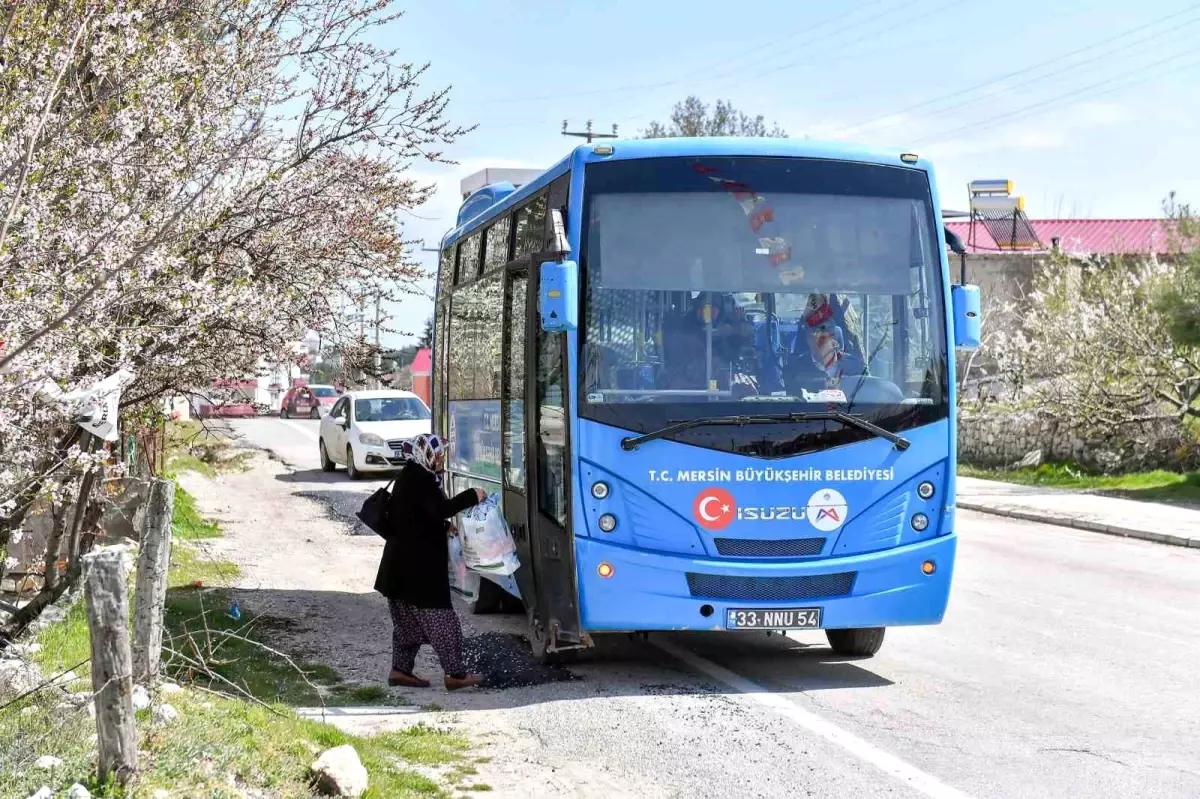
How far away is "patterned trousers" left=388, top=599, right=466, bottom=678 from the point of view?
9180 mm

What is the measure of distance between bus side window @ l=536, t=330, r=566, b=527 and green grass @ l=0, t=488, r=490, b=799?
1.57 meters

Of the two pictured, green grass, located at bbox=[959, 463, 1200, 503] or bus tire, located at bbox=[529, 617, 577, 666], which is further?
green grass, located at bbox=[959, 463, 1200, 503]

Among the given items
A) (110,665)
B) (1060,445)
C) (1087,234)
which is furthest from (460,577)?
(1087,234)

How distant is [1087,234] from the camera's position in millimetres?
55781

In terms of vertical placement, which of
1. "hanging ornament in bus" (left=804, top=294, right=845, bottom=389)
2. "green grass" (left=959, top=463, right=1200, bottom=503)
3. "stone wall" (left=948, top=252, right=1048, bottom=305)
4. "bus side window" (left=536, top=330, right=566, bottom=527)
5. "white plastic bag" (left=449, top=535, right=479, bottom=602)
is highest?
"stone wall" (left=948, top=252, right=1048, bottom=305)

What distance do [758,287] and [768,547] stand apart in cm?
161

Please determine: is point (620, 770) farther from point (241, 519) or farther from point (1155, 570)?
point (241, 519)

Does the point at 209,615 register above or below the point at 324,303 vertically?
below

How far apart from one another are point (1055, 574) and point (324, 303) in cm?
797

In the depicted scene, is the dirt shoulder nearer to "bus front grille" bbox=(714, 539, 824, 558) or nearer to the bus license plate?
the bus license plate

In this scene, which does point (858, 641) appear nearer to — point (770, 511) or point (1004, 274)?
point (770, 511)

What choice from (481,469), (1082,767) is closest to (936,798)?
(1082,767)

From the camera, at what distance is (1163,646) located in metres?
10.5

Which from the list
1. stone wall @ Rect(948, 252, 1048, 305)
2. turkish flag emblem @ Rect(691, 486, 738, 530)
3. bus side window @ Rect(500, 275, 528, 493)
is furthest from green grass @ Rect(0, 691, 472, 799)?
stone wall @ Rect(948, 252, 1048, 305)
